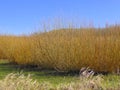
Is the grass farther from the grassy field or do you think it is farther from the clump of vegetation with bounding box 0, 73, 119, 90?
the clump of vegetation with bounding box 0, 73, 119, 90

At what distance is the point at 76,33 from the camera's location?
1230cm

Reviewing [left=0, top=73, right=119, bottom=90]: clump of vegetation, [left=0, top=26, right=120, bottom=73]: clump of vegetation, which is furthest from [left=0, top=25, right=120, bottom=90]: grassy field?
[left=0, top=73, right=119, bottom=90]: clump of vegetation

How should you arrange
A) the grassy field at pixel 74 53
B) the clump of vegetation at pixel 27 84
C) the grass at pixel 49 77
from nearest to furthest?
the clump of vegetation at pixel 27 84 < the grass at pixel 49 77 < the grassy field at pixel 74 53

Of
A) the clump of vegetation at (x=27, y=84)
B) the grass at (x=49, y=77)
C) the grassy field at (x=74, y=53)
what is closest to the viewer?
the clump of vegetation at (x=27, y=84)

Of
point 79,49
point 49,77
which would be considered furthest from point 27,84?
point 79,49

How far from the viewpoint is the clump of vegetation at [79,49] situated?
11.3 meters

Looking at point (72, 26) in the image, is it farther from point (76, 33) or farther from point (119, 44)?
point (119, 44)

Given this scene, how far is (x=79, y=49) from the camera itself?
38.9 feet

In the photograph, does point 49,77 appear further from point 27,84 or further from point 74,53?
point 27,84

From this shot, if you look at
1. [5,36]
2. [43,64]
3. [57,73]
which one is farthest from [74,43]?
[5,36]

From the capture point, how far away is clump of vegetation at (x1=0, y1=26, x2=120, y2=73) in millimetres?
11320

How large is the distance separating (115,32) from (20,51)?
18.9ft

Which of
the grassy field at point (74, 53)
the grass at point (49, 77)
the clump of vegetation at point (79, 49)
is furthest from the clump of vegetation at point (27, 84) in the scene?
the clump of vegetation at point (79, 49)

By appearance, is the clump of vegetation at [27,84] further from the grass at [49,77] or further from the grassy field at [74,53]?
the grassy field at [74,53]
